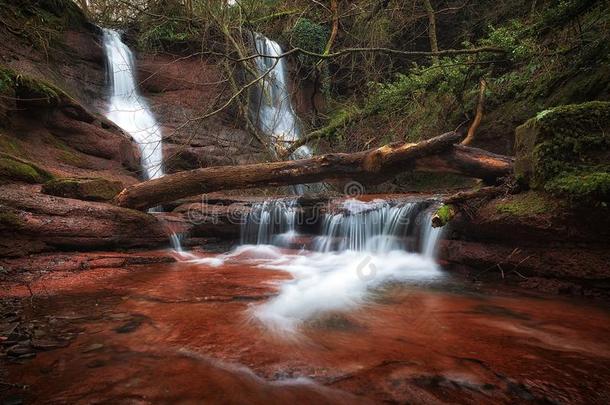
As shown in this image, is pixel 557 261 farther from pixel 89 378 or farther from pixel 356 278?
pixel 89 378

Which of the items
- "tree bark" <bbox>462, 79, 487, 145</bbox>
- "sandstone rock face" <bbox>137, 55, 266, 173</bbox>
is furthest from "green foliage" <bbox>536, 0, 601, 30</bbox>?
"sandstone rock face" <bbox>137, 55, 266, 173</bbox>

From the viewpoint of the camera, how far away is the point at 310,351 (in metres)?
2.28

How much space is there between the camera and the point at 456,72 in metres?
7.91

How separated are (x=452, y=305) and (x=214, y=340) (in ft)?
7.44

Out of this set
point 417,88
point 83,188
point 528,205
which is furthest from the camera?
point 417,88

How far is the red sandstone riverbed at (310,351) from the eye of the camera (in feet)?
5.69

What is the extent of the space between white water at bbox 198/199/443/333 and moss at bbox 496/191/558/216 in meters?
1.23

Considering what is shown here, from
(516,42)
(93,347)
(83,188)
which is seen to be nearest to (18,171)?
(83,188)

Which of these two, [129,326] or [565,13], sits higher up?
[565,13]

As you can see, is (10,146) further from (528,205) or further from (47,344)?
(528,205)

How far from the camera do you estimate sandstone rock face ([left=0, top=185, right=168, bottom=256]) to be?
4312 millimetres

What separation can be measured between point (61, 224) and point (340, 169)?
157 inches

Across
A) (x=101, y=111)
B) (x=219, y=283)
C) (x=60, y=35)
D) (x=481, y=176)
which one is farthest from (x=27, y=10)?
(x=481, y=176)

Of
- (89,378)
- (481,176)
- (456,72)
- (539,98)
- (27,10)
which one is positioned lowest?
(89,378)
